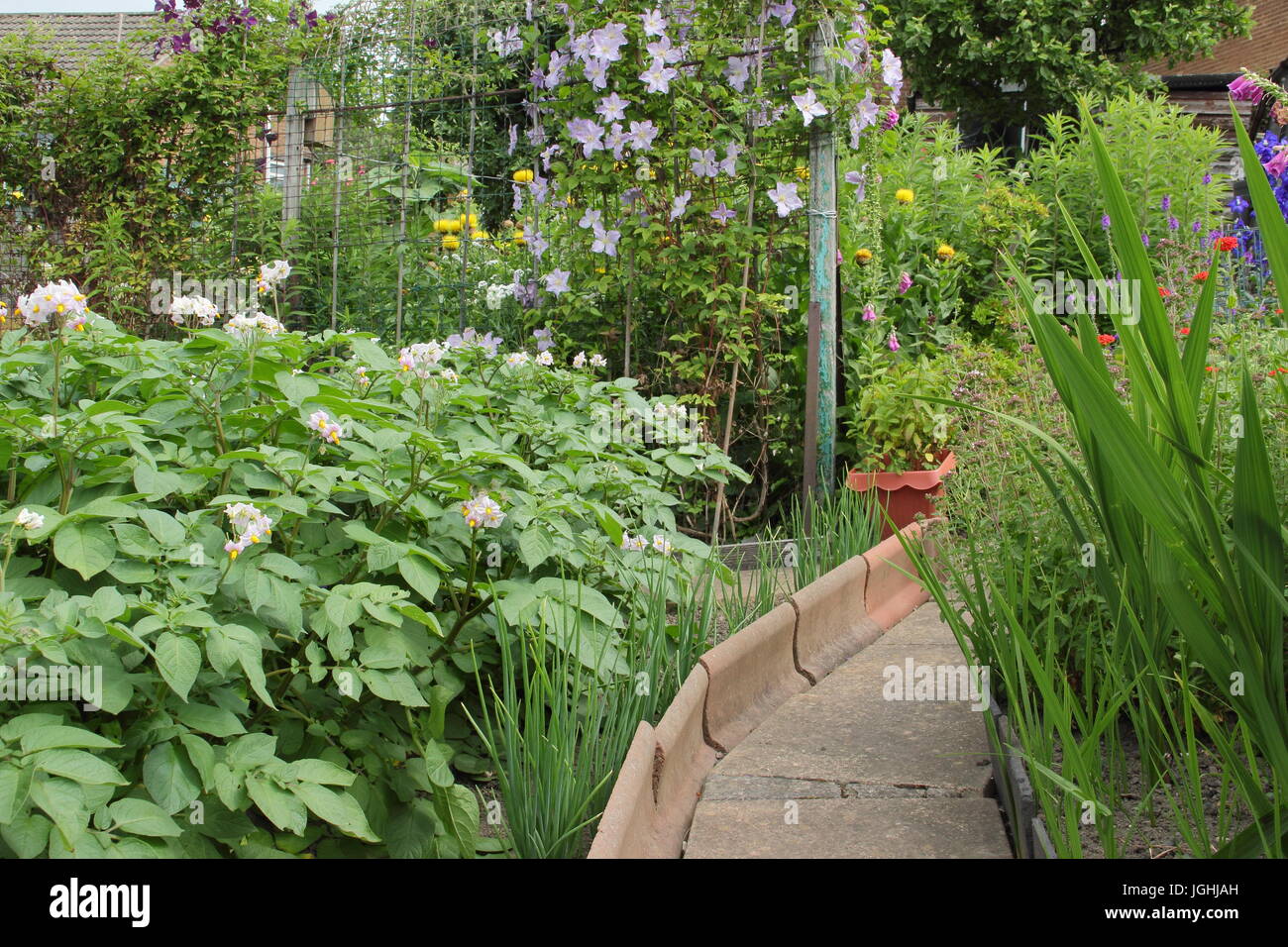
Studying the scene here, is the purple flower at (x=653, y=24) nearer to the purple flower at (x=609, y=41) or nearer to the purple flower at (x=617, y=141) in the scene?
the purple flower at (x=609, y=41)

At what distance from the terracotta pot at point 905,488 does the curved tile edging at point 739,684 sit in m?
0.46

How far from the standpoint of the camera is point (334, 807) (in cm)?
183

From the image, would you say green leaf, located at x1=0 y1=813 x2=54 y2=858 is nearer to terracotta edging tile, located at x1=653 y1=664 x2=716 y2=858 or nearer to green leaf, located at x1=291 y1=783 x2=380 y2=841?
green leaf, located at x1=291 y1=783 x2=380 y2=841

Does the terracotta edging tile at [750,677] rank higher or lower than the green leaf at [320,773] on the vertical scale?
lower

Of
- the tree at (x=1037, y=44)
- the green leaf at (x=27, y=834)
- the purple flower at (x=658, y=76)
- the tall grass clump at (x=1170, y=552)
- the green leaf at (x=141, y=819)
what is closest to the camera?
the tall grass clump at (x=1170, y=552)

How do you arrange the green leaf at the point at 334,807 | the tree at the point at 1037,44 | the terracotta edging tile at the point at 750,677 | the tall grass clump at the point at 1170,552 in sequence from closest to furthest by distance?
the tall grass clump at the point at 1170,552 → the green leaf at the point at 334,807 → the terracotta edging tile at the point at 750,677 → the tree at the point at 1037,44

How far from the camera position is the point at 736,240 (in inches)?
186

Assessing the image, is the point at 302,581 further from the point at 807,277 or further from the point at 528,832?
the point at 807,277

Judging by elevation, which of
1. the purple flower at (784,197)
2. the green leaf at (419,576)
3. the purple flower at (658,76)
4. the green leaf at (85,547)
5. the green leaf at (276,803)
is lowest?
the green leaf at (276,803)

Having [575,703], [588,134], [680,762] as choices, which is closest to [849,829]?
[680,762]

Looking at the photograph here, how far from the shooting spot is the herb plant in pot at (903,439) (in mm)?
4746

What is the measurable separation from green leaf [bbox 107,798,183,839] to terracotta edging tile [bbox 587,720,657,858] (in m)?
0.66

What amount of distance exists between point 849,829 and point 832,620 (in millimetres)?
1373

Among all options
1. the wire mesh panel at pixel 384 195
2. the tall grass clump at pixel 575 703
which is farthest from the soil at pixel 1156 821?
the wire mesh panel at pixel 384 195
